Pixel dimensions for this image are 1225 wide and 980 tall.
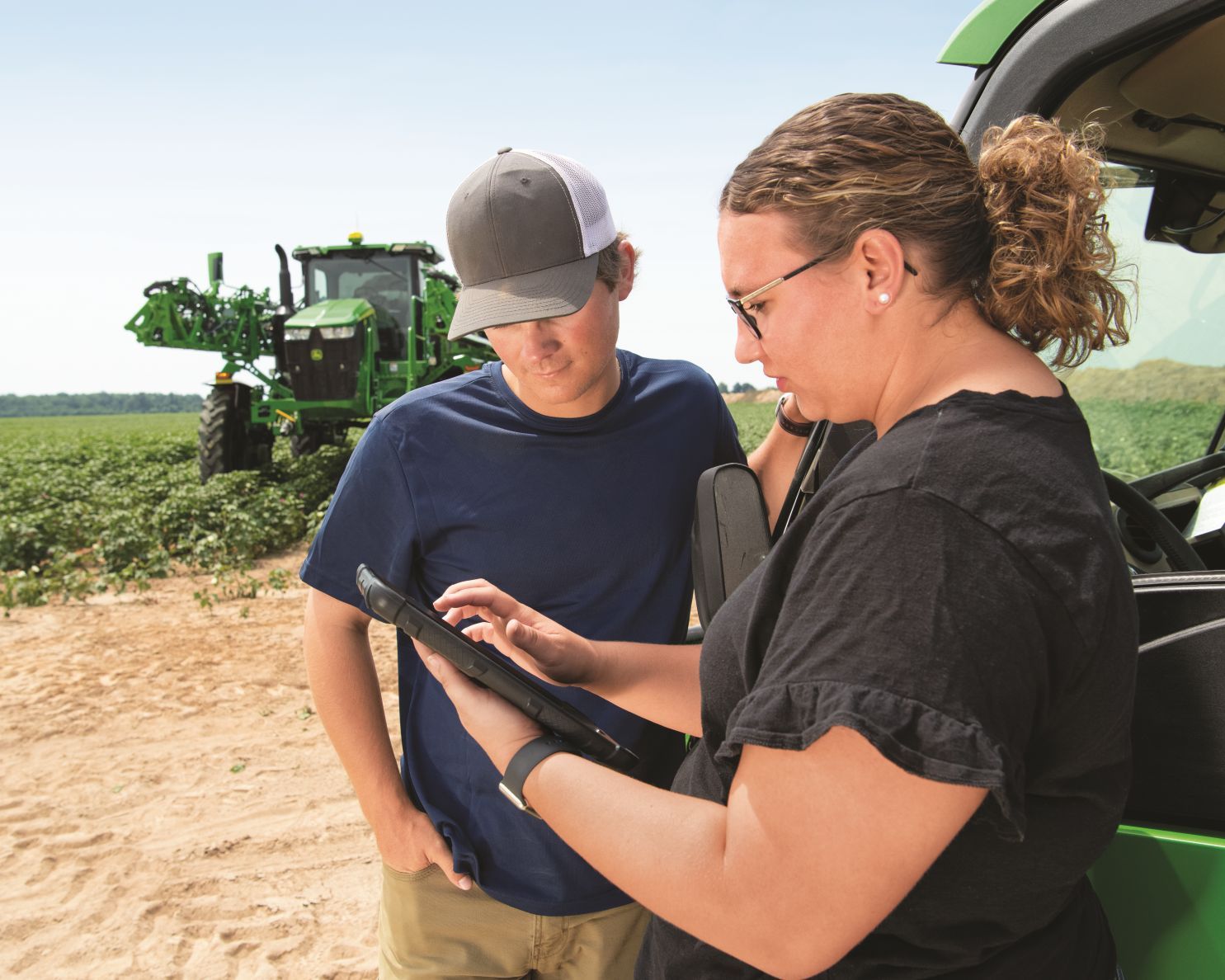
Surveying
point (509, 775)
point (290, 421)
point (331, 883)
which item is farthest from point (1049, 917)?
point (290, 421)

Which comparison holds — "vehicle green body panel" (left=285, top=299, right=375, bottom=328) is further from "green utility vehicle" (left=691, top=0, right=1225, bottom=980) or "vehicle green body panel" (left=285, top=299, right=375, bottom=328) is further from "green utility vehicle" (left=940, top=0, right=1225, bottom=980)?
"green utility vehicle" (left=940, top=0, right=1225, bottom=980)

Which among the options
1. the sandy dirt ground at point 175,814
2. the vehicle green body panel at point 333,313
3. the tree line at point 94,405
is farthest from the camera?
the tree line at point 94,405

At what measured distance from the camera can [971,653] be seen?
0.88 metres

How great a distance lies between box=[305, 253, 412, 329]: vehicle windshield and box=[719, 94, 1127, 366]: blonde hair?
12.9 m

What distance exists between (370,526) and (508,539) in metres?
0.26

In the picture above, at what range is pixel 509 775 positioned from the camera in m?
1.25

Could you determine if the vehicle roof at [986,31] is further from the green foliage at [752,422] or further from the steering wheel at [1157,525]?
the green foliage at [752,422]

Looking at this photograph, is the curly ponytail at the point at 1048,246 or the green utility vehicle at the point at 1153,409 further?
the green utility vehicle at the point at 1153,409

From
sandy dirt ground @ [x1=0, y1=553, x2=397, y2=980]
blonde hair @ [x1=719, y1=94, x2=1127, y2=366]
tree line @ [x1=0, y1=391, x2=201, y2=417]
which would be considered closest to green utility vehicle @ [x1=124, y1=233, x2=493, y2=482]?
sandy dirt ground @ [x1=0, y1=553, x2=397, y2=980]

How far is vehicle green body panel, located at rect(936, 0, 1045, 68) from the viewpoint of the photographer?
1.46m

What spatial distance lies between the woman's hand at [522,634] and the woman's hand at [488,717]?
3.4 inches

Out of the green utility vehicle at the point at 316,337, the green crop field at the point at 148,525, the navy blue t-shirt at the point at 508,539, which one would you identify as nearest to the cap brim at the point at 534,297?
the navy blue t-shirt at the point at 508,539

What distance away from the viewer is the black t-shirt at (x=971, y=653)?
872 mm

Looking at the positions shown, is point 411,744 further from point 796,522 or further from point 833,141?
point 833,141
